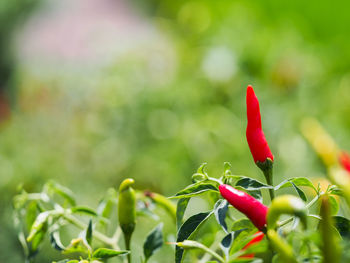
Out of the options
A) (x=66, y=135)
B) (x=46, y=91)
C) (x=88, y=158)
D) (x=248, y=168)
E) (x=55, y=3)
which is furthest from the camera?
(x=55, y=3)

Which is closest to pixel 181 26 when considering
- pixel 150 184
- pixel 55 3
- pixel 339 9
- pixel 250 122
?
pixel 150 184

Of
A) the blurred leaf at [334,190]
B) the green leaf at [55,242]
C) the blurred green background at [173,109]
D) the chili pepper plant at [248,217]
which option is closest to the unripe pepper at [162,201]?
the chili pepper plant at [248,217]

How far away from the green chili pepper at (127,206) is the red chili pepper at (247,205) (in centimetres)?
10

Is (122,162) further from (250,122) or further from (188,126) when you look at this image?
(250,122)

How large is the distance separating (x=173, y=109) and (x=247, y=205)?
118 cm

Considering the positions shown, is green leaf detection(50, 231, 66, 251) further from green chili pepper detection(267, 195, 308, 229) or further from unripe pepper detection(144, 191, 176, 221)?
green chili pepper detection(267, 195, 308, 229)

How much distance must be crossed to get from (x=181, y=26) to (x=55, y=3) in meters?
3.44

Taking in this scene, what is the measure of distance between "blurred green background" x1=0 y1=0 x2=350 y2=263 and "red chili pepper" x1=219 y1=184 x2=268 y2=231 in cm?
72

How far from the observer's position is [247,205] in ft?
1.55

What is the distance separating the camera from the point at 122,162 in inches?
62.2

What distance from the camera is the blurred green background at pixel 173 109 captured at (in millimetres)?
Result: 1434

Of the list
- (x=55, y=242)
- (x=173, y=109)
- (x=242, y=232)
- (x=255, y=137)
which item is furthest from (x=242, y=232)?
(x=173, y=109)

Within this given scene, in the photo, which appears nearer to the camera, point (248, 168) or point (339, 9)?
point (248, 168)

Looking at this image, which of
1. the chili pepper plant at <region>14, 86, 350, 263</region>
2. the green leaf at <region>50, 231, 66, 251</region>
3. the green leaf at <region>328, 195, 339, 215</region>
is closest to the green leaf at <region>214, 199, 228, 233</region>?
the chili pepper plant at <region>14, 86, 350, 263</region>
